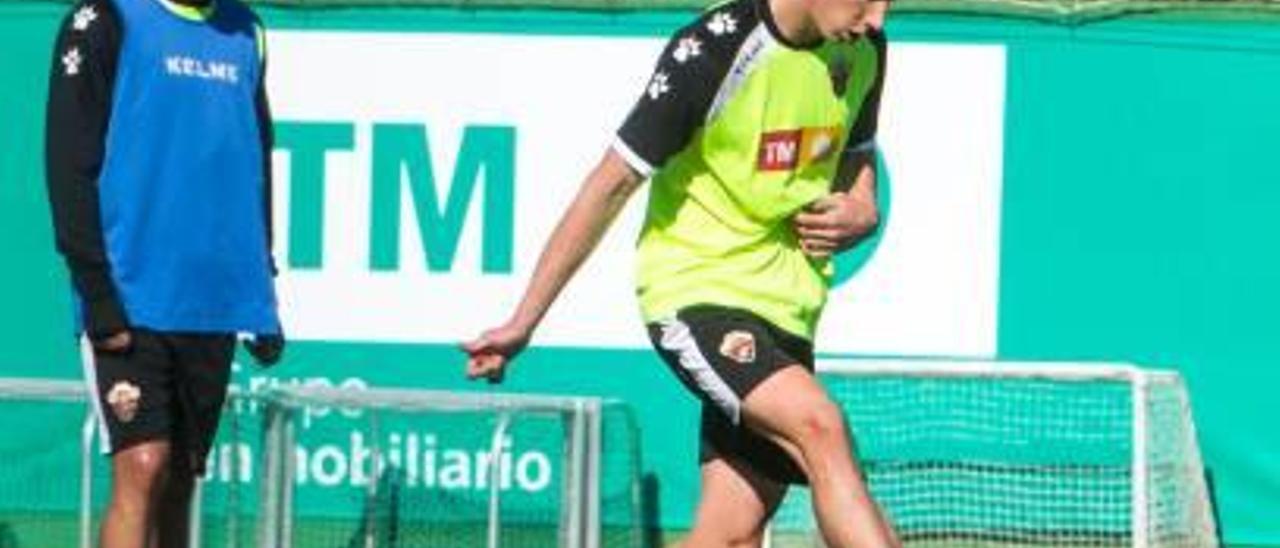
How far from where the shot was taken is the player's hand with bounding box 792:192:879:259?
6809 mm

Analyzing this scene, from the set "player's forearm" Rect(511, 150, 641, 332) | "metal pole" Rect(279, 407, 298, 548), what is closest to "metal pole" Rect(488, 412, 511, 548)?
"metal pole" Rect(279, 407, 298, 548)

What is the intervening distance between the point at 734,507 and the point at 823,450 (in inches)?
18.2

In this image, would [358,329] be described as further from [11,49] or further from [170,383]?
[170,383]

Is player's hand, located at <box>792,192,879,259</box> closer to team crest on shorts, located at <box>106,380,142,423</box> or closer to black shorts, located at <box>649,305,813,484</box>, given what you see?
black shorts, located at <box>649,305,813,484</box>

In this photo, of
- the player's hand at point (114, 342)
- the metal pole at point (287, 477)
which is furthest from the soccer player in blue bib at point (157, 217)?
the metal pole at point (287, 477)

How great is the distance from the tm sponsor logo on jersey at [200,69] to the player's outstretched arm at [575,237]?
3.65ft

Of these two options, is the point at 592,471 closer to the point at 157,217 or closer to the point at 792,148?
the point at 157,217

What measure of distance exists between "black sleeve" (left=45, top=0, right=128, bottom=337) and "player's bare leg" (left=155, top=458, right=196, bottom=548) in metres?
0.44

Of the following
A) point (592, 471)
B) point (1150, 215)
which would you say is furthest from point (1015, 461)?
point (592, 471)

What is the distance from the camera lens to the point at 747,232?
22.3ft

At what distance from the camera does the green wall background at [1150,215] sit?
977 cm

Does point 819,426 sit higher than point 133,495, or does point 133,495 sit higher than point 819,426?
point 819,426

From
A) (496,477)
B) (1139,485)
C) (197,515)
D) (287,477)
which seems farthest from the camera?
(1139,485)

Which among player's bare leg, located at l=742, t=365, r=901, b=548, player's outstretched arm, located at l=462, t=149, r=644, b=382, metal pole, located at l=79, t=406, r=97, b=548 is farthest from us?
metal pole, located at l=79, t=406, r=97, b=548
